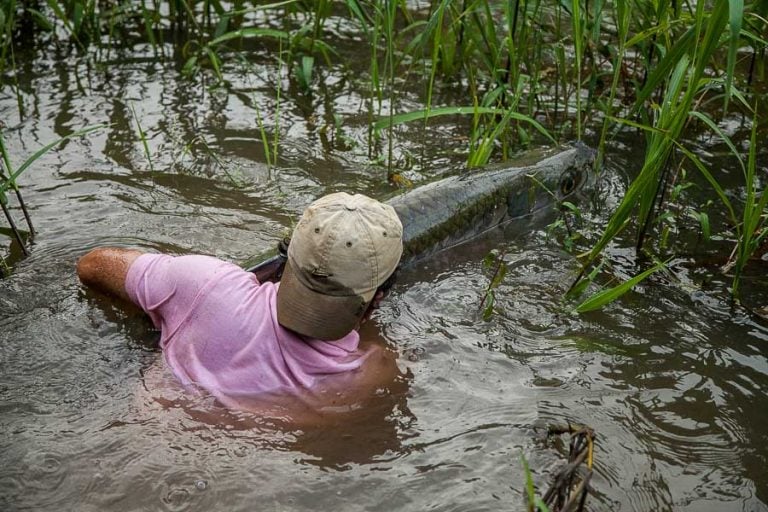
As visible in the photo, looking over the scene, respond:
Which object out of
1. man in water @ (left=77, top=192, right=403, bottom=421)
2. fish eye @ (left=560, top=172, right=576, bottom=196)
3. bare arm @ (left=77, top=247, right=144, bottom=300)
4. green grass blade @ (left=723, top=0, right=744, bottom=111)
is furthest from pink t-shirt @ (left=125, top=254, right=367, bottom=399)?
fish eye @ (left=560, top=172, right=576, bottom=196)

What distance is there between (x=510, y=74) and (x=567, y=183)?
36.8 inches

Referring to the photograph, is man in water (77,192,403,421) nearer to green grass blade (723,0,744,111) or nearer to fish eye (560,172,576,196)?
green grass blade (723,0,744,111)

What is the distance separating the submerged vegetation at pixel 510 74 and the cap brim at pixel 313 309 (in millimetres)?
1067

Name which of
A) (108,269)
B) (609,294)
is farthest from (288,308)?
(609,294)

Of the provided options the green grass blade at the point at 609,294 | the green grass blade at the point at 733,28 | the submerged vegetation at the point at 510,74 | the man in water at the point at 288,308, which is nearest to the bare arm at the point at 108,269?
the man in water at the point at 288,308

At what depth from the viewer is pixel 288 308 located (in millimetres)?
2619

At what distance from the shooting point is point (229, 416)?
2762mm

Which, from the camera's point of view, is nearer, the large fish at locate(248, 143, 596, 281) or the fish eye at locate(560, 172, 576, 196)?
the large fish at locate(248, 143, 596, 281)

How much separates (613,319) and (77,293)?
2.20 m

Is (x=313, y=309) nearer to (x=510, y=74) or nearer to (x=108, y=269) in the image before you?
(x=108, y=269)

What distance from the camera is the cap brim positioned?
2.59 m

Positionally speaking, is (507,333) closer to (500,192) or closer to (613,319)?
(613,319)

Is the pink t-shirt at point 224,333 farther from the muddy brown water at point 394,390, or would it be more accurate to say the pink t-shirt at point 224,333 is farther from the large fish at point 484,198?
the large fish at point 484,198

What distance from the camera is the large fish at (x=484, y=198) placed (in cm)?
373
